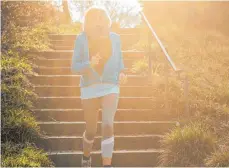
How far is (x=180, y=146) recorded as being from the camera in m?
5.54

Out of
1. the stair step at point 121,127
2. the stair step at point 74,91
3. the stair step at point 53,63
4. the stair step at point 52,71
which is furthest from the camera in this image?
the stair step at point 53,63

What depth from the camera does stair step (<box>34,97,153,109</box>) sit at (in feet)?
23.2

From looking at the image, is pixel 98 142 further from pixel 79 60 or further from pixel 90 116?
pixel 79 60

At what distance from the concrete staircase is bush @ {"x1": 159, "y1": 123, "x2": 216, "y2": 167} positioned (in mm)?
254

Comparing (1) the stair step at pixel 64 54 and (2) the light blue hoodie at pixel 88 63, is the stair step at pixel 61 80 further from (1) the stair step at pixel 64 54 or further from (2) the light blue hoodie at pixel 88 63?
(2) the light blue hoodie at pixel 88 63

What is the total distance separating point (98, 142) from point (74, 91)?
5.33 feet

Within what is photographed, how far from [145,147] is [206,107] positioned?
52.4 inches

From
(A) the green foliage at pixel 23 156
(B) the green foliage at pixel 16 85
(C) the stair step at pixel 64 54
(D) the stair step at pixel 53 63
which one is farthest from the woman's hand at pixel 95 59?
(C) the stair step at pixel 64 54

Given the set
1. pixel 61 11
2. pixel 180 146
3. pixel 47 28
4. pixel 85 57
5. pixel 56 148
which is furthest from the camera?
pixel 61 11

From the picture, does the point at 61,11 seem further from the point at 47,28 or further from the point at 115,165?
the point at 115,165

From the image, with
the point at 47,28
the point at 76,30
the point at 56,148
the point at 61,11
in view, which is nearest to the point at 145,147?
the point at 56,148

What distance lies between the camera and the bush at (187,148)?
5469 mm

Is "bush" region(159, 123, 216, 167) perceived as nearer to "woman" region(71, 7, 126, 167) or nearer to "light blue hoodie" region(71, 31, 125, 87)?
"woman" region(71, 7, 126, 167)

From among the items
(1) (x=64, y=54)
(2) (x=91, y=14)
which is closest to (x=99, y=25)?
(2) (x=91, y=14)
